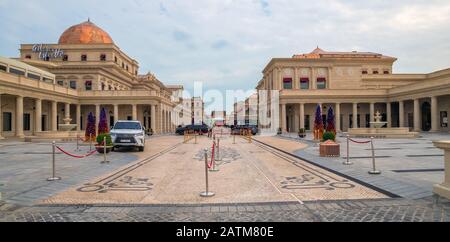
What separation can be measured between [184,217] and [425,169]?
340 inches

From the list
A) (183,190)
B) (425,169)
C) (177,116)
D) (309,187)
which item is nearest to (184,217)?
(183,190)

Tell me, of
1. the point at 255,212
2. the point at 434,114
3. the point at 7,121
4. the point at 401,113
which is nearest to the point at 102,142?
the point at 255,212

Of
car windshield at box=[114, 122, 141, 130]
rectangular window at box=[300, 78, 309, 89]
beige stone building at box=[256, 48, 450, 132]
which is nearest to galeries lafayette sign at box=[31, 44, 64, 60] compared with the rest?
beige stone building at box=[256, 48, 450, 132]

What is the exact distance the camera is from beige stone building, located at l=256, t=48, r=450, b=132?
41.6 meters

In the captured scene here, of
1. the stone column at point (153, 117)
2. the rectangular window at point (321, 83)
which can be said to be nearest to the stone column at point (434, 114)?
the rectangular window at point (321, 83)

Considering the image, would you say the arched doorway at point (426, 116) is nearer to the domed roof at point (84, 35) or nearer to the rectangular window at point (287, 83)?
the rectangular window at point (287, 83)

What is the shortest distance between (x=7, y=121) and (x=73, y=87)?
16055mm

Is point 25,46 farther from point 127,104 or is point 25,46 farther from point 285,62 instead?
point 285,62

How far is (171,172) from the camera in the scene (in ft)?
34.2

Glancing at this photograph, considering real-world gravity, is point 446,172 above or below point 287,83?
below

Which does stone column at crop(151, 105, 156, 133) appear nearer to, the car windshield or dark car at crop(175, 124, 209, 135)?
dark car at crop(175, 124, 209, 135)

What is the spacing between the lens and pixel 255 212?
5.56m

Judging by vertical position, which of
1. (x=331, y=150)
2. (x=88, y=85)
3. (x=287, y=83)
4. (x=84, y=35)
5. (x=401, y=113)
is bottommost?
(x=331, y=150)

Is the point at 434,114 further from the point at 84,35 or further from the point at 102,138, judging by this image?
the point at 84,35
